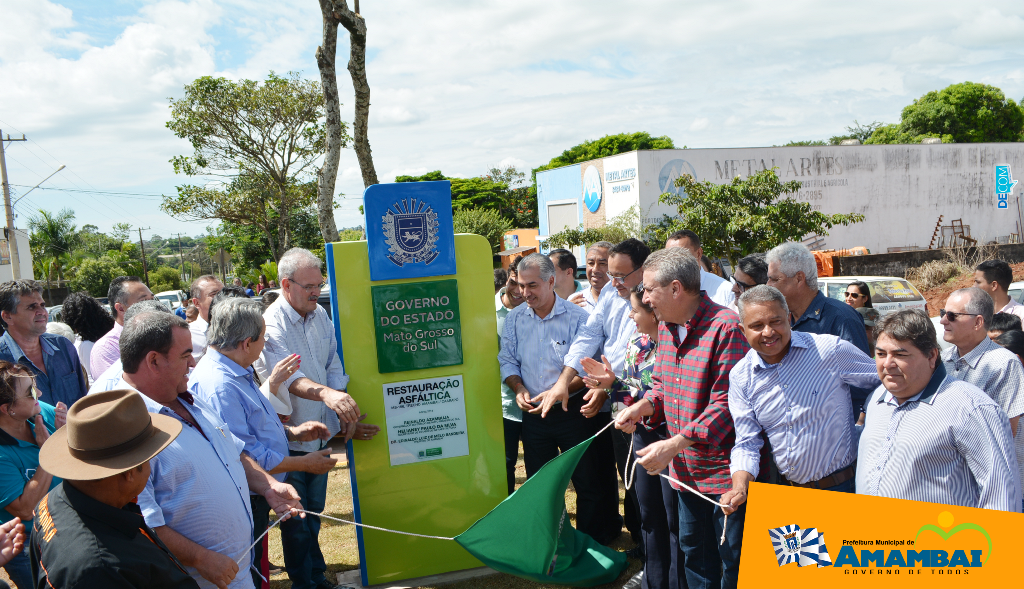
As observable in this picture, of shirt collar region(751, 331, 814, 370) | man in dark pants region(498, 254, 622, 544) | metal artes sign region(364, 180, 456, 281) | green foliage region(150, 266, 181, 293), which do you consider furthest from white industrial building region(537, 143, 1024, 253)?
green foliage region(150, 266, 181, 293)

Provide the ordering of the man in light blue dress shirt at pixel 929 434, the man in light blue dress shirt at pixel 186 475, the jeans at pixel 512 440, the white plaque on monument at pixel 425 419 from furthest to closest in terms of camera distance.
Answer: the jeans at pixel 512 440, the white plaque on monument at pixel 425 419, the man in light blue dress shirt at pixel 186 475, the man in light blue dress shirt at pixel 929 434

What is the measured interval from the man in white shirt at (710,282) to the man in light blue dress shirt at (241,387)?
247 centimetres

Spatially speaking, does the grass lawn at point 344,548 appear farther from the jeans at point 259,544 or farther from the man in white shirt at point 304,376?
the jeans at point 259,544

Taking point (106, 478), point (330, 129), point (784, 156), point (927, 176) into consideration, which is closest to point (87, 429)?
point (106, 478)

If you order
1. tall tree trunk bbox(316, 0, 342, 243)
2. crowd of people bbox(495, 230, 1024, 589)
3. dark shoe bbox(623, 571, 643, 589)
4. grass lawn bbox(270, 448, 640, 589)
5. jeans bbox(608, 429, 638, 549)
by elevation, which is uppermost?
tall tree trunk bbox(316, 0, 342, 243)

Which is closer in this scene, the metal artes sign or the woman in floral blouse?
the woman in floral blouse

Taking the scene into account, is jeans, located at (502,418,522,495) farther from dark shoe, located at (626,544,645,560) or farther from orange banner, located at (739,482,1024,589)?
orange banner, located at (739,482,1024,589)

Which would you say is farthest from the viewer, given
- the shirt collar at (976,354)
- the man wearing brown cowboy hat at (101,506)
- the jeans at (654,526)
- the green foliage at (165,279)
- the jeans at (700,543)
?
the green foliage at (165,279)

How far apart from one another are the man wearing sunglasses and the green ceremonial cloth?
6.52 feet

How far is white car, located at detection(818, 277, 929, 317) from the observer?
12180 millimetres

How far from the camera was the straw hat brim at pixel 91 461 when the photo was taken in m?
1.84

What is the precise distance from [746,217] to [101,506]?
16512 millimetres

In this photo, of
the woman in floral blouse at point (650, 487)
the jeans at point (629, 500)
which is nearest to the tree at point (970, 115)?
the jeans at point (629, 500)

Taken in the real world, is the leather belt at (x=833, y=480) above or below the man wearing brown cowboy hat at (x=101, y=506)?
below
